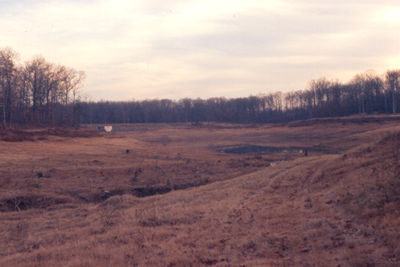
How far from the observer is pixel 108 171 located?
2609cm

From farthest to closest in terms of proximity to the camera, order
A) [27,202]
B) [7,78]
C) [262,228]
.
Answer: [7,78] < [27,202] < [262,228]

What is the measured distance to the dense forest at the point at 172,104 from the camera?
6788cm

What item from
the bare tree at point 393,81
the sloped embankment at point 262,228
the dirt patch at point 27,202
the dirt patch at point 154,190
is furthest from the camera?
the bare tree at point 393,81

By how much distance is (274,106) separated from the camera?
13700cm

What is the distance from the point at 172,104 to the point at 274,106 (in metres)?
39.6

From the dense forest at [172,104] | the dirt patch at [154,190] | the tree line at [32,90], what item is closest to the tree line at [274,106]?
the dense forest at [172,104]

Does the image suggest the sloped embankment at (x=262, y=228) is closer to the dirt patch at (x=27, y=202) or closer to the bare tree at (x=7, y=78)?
the dirt patch at (x=27, y=202)

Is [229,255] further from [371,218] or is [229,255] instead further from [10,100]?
[10,100]

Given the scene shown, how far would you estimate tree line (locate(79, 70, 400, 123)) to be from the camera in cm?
9894

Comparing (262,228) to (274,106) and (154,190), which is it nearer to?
(154,190)

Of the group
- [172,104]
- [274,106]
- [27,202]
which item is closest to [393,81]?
[274,106]

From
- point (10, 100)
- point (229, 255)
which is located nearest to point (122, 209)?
point (229, 255)

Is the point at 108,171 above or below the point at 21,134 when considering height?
below

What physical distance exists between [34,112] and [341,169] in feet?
220
